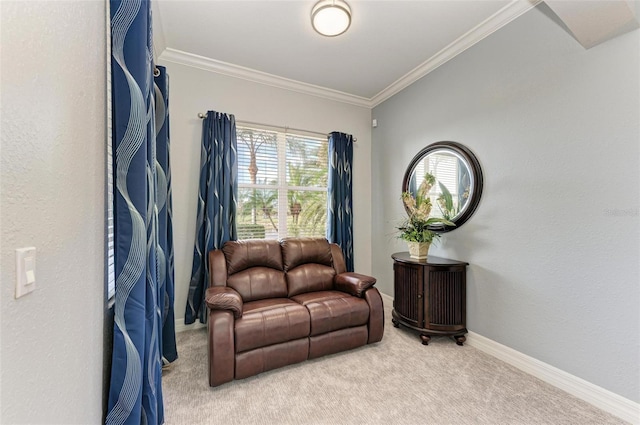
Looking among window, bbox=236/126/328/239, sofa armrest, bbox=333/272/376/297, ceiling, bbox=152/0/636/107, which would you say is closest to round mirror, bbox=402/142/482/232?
sofa armrest, bbox=333/272/376/297

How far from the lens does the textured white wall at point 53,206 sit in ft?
1.95

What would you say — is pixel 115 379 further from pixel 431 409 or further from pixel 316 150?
pixel 316 150

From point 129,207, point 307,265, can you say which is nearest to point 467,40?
point 307,265

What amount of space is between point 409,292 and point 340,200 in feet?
4.72

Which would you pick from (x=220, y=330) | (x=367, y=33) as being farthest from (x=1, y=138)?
(x=367, y=33)

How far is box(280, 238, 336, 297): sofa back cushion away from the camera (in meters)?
2.73

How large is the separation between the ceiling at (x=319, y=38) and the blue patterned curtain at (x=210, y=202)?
27.4 inches

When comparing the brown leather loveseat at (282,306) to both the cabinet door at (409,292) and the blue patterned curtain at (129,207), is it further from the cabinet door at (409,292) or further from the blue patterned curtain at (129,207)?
the blue patterned curtain at (129,207)

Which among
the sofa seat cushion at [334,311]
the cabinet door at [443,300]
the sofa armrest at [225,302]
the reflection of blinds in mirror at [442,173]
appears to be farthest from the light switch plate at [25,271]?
the reflection of blinds in mirror at [442,173]

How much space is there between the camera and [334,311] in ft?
7.50

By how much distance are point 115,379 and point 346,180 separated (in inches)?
117

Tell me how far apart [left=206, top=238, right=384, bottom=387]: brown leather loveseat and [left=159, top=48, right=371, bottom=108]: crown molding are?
192 centimetres

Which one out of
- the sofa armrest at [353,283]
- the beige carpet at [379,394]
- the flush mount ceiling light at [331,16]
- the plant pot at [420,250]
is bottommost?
the beige carpet at [379,394]

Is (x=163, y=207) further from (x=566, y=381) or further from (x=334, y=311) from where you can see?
(x=566, y=381)
